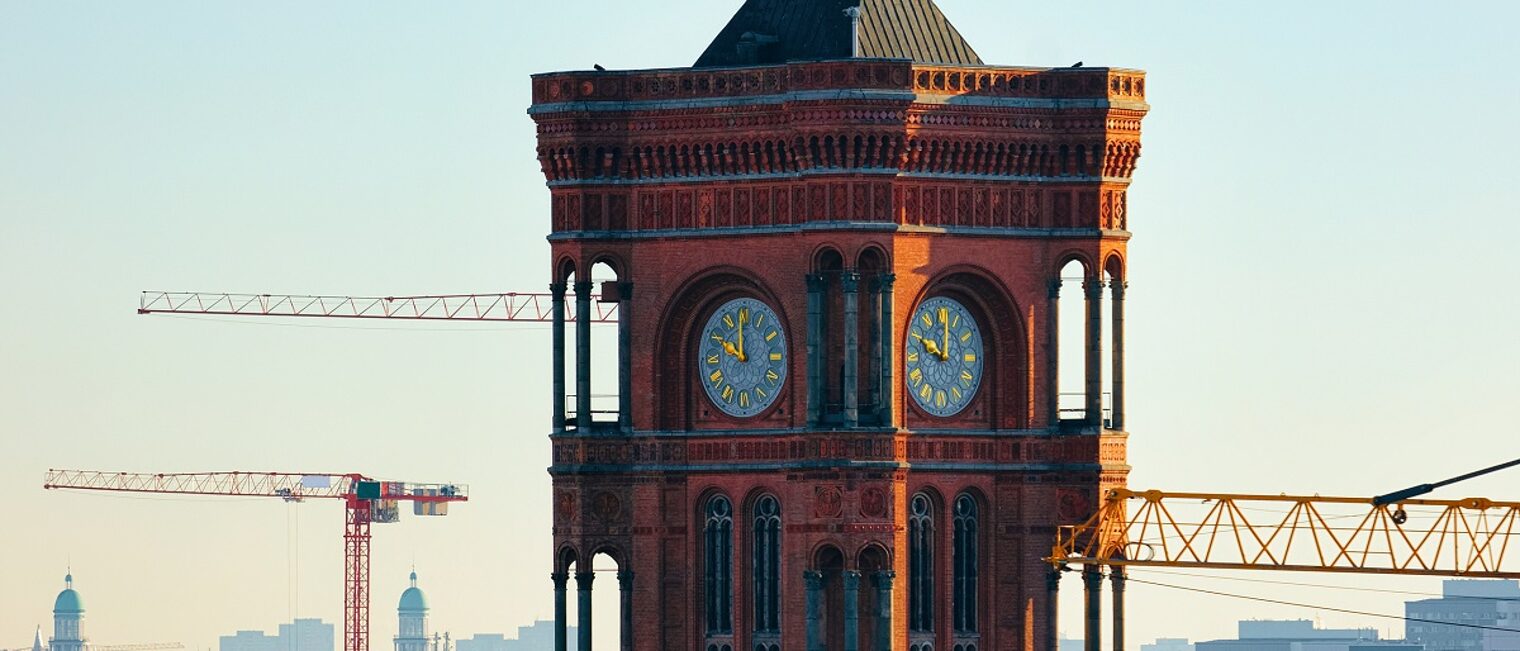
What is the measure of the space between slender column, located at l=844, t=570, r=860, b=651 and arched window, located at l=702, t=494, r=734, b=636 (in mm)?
5500

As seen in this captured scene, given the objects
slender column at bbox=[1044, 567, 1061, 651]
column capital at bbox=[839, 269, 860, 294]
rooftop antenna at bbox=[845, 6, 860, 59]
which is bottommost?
slender column at bbox=[1044, 567, 1061, 651]

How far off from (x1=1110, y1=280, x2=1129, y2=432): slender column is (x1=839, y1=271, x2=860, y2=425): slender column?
889 centimetres

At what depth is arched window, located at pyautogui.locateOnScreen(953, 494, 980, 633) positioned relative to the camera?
157 metres

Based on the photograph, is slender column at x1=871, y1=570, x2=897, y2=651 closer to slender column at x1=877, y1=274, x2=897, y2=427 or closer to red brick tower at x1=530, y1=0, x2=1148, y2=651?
red brick tower at x1=530, y1=0, x2=1148, y2=651

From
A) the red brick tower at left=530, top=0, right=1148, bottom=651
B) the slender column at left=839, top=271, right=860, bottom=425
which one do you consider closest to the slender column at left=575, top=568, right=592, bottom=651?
the red brick tower at left=530, top=0, right=1148, bottom=651

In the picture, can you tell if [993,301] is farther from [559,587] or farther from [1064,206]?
[559,587]

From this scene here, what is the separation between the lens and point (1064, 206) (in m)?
158

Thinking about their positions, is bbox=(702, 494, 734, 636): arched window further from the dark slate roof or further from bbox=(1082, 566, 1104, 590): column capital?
the dark slate roof

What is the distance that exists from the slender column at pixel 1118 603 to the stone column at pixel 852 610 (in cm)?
897

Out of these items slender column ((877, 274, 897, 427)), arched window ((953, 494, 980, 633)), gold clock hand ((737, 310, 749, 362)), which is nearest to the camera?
slender column ((877, 274, 897, 427))

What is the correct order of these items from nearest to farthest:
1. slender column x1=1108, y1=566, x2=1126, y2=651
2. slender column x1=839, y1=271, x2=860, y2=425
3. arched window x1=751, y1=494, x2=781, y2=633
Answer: slender column x1=839, y1=271, x2=860, y2=425
arched window x1=751, y1=494, x2=781, y2=633
slender column x1=1108, y1=566, x2=1126, y2=651

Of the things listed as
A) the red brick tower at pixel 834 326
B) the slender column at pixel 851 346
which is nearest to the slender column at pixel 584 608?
the red brick tower at pixel 834 326

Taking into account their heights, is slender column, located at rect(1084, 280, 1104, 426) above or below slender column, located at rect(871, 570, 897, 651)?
above

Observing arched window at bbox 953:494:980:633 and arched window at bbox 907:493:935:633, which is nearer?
arched window at bbox 907:493:935:633
